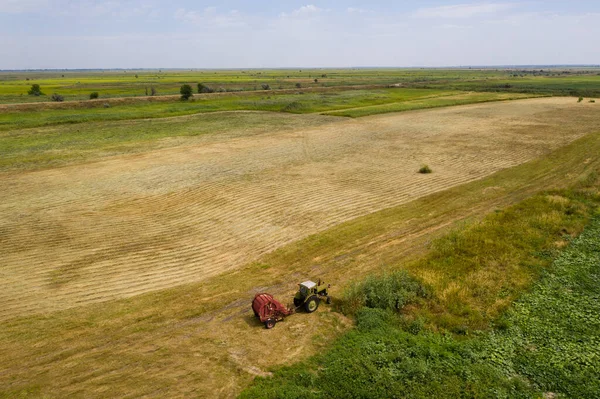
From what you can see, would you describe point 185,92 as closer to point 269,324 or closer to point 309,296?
point 309,296

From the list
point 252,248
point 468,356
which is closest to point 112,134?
point 252,248

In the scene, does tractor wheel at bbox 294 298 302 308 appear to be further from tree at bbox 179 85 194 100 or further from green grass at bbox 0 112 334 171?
tree at bbox 179 85 194 100

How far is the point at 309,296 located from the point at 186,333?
4.58 metres

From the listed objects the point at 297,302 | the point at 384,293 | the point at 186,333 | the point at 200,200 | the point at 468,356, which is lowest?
the point at 186,333

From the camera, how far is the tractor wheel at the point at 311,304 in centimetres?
1380

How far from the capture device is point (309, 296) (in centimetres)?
1378

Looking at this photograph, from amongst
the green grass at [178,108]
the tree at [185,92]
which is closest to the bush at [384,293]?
the green grass at [178,108]

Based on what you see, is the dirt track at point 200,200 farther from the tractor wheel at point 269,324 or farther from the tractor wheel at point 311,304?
the tractor wheel at point 311,304

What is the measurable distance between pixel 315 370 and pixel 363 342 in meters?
1.99

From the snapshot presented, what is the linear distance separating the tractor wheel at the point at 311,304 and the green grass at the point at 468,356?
1.77 m

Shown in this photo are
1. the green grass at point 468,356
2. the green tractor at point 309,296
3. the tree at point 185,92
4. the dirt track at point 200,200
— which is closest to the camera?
the green grass at point 468,356

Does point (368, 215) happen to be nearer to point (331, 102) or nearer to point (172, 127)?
point (172, 127)

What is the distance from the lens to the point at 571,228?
20531 mm

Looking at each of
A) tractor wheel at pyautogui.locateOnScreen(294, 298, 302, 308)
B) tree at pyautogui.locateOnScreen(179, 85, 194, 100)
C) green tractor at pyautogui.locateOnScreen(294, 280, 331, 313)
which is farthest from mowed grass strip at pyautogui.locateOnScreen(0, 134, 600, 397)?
tree at pyautogui.locateOnScreen(179, 85, 194, 100)
